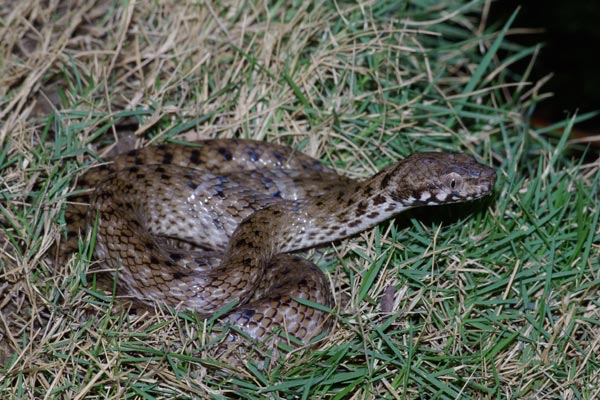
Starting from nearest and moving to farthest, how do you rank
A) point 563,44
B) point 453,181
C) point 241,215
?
point 453,181 < point 241,215 < point 563,44

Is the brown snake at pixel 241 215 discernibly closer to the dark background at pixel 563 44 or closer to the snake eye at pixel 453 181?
the snake eye at pixel 453 181

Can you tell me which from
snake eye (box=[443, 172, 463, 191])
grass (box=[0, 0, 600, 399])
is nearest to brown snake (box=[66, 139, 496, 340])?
snake eye (box=[443, 172, 463, 191])

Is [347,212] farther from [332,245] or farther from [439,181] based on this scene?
[439,181]

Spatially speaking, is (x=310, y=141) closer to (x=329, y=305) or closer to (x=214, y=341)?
(x=329, y=305)

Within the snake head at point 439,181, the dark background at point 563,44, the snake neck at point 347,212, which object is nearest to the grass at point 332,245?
the snake neck at point 347,212

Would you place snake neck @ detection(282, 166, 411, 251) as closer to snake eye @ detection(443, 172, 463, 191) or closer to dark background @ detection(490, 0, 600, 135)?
snake eye @ detection(443, 172, 463, 191)

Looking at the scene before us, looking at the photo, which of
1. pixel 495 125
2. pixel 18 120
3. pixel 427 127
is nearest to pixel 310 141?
pixel 427 127

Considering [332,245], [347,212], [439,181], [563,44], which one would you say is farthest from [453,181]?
[563,44]
